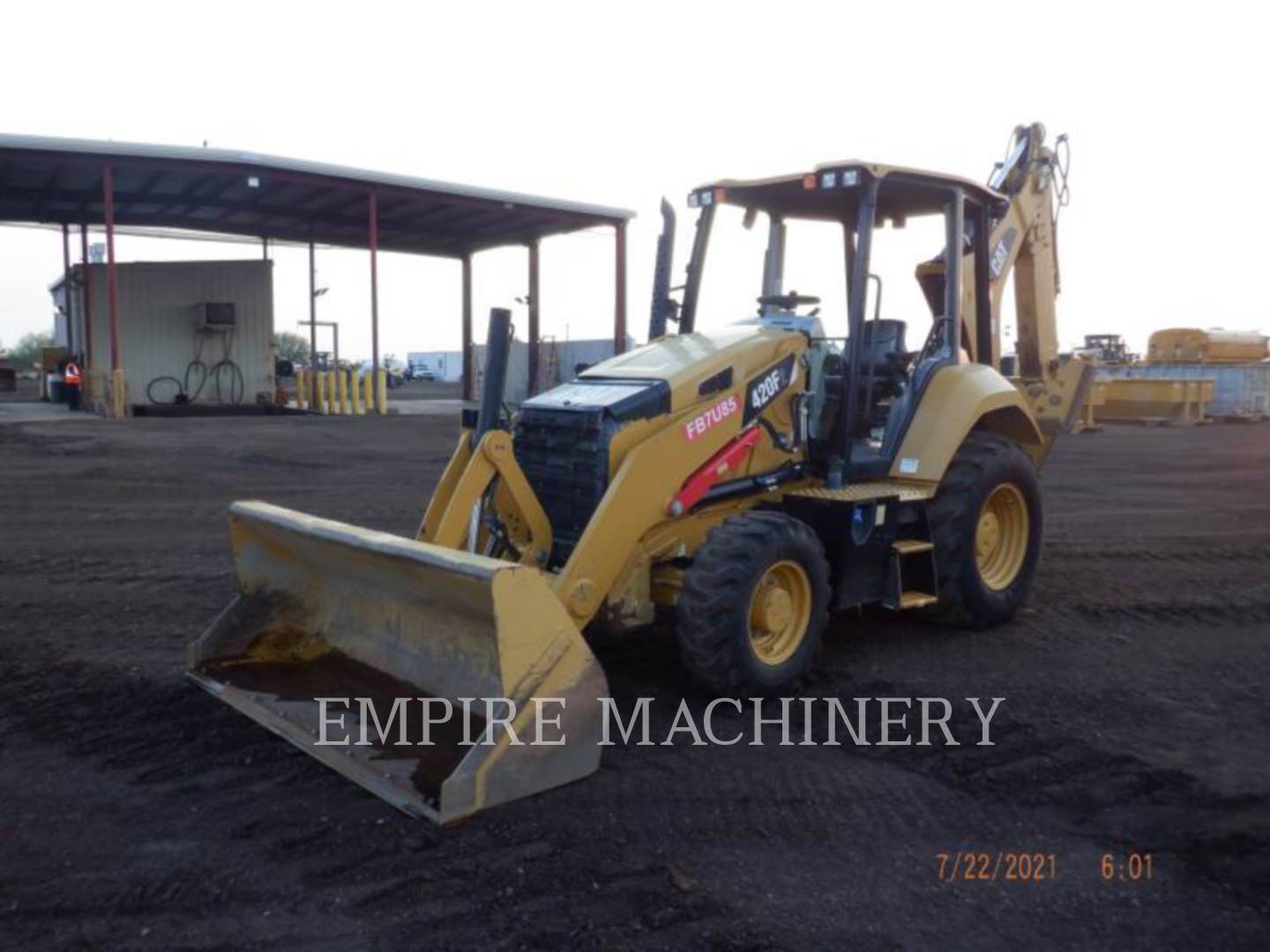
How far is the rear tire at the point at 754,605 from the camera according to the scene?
486cm

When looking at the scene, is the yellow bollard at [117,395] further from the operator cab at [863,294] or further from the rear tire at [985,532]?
the rear tire at [985,532]

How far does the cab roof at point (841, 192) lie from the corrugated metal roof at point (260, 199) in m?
16.5

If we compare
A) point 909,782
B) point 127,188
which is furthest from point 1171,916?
point 127,188

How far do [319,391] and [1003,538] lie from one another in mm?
20746

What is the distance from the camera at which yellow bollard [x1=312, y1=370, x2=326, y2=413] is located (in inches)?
996

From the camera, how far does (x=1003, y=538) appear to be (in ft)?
23.2

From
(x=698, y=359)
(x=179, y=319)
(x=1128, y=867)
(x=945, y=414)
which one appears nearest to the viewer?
(x=1128, y=867)

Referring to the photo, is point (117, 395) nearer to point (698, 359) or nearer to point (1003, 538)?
point (698, 359)

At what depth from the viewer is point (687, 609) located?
4859mm

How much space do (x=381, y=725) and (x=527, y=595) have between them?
2.94 ft

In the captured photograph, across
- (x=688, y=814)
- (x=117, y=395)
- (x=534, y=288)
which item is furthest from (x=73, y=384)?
(x=688, y=814)

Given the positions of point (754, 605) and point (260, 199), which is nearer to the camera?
point (754, 605)
